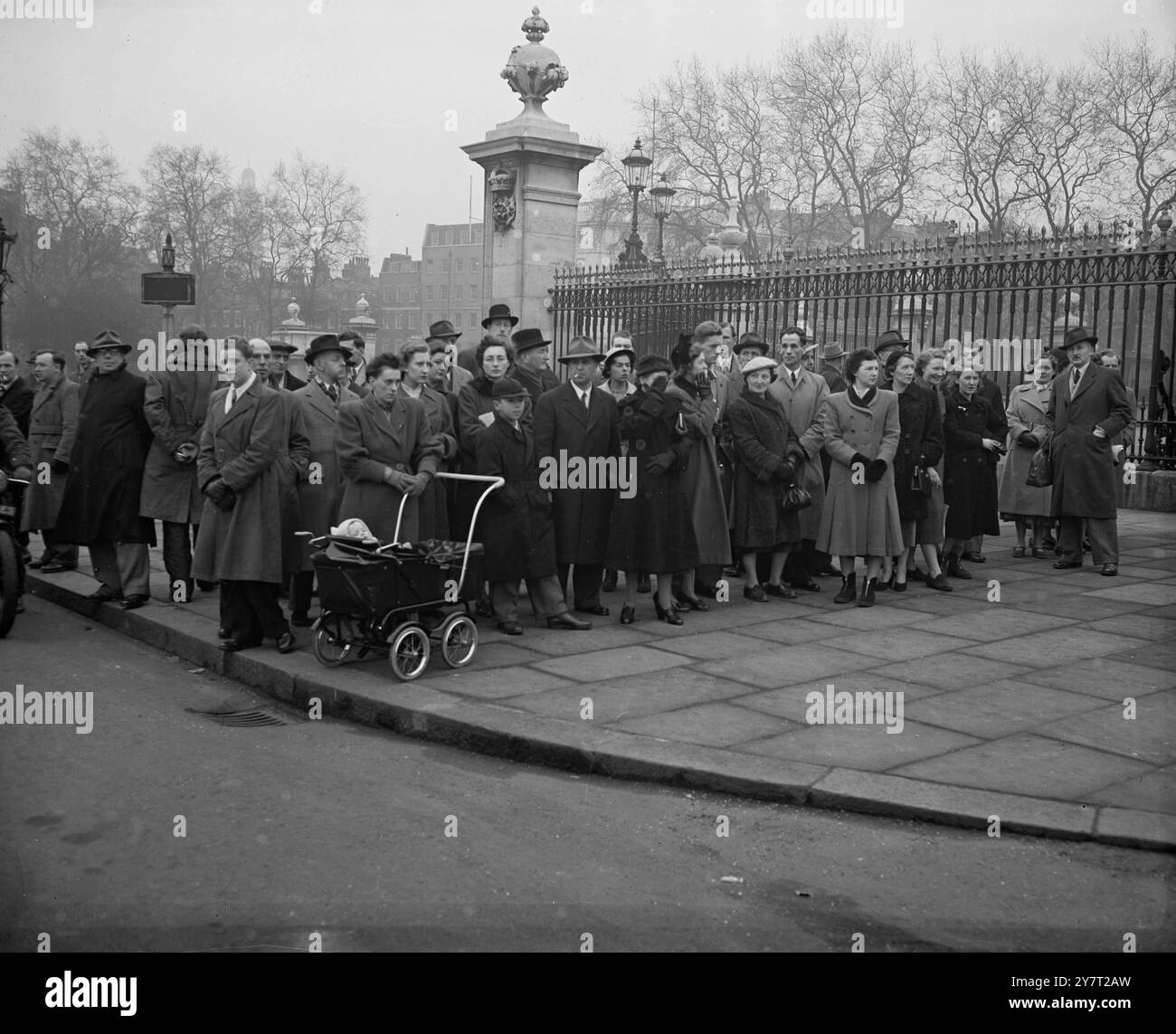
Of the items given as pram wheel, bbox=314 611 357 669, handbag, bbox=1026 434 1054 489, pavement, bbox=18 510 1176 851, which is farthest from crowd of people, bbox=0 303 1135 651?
pram wheel, bbox=314 611 357 669

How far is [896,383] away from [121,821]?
7.21 m

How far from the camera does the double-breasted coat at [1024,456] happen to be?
40.5 feet

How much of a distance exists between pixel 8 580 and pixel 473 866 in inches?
210

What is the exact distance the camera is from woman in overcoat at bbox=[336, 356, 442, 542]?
312 inches

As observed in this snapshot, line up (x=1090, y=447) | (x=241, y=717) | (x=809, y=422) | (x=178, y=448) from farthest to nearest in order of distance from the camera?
(x=1090, y=447), (x=809, y=422), (x=178, y=448), (x=241, y=717)

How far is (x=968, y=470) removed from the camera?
36.4ft

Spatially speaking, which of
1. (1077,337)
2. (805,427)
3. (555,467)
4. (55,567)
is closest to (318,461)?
(555,467)

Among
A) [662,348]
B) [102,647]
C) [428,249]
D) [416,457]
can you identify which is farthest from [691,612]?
[428,249]

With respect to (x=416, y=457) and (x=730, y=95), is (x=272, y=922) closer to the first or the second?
(x=416, y=457)

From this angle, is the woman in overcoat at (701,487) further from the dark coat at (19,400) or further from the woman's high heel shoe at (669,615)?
the dark coat at (19,400)

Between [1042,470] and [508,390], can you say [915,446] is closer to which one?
[1042,470]

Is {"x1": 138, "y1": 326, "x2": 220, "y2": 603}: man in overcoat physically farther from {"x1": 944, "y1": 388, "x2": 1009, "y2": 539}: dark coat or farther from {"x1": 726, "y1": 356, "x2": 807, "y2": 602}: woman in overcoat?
{"x1": 944, "y1": 388, "x2": 1009, "y2": 539}: dark coat

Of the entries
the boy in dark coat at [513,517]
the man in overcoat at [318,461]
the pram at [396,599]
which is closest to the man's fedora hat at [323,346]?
the man in overcoat at [318,461]

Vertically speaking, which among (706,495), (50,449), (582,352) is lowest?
(706,495)
